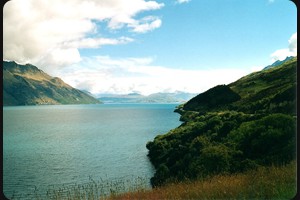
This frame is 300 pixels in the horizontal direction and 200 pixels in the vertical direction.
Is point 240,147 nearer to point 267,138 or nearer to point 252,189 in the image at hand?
point 267,138

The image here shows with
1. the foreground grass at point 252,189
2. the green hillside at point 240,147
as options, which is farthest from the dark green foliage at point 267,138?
the foreground grass at point 252,189

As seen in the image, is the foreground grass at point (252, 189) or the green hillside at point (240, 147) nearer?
the foreground grass at point (252, 189)

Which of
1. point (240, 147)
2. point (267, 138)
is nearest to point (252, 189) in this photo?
point (267, 138)

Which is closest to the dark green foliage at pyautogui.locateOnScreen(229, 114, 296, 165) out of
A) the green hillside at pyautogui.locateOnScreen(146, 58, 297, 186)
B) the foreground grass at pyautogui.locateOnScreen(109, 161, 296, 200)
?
the green hillside at pyautogui.locateOnScreen(146, 58, 297, 186)

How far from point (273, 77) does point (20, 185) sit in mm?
82694

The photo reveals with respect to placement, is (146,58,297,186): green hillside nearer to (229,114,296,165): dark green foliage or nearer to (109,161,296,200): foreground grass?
(229,114,296,165): dark green foliage

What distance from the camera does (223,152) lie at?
2642 cm

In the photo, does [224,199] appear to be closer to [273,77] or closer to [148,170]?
[148,170]

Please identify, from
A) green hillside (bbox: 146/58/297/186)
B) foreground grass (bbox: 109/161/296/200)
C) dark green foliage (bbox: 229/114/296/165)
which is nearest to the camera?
foreground grass (bbox: 109/161/296/200)

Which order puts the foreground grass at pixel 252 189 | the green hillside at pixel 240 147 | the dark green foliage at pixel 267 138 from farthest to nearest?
the dark green foliage at pixel 267 138 → the green hillside at pixel 240 147 → the foreground grass at pixel 252 189

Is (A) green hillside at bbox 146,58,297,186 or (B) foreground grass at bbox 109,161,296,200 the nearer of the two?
(B) foreground grass at bbox 109,161,296,200

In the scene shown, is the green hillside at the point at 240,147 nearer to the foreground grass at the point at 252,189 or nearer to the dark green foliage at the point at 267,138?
the dark green foliage at the point at 267,138

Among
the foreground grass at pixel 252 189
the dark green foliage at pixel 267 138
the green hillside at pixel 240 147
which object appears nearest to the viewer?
the foreground grass at pixel 252 189

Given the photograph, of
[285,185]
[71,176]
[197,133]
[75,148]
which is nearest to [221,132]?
[197,133]
